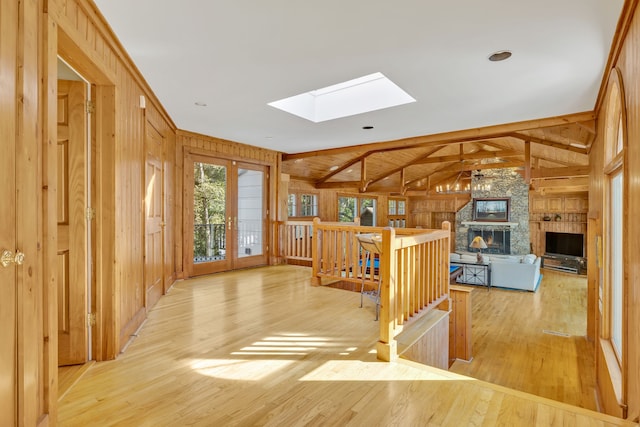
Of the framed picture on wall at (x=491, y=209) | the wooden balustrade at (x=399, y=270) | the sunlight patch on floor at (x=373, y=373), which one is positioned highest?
the framed picture on wall at (x=491, y=209)

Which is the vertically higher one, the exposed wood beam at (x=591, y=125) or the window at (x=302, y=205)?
the exposed wood beam at (x=591, y=125)

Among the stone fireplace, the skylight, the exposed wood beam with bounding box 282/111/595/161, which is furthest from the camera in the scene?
the stone fireplace

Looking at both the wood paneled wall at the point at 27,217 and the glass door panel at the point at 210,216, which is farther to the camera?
the glass door panel at the point at 210,216

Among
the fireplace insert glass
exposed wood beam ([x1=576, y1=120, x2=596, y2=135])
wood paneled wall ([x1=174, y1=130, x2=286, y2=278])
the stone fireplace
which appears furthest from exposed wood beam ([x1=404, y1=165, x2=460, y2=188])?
exposed wood beam ([x1=576, y1=120, x2=596, y2=135])

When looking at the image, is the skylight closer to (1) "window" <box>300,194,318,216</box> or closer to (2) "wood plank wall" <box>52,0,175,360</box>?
(2) "wood plank wall" <box>52,0,175,360</box>

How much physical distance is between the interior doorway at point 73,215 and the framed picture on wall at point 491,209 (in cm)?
1277

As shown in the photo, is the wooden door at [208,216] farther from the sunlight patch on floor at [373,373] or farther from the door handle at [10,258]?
the door handle at [10,258]

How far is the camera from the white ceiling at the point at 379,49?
2029 millimetres

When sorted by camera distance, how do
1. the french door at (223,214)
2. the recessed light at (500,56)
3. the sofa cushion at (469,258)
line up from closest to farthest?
the recessed light at (500,56), the french door at (223,214), the sofa cushion at (469,258)

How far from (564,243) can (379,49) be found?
37.6ft

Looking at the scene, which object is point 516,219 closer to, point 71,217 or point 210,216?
point 210,216

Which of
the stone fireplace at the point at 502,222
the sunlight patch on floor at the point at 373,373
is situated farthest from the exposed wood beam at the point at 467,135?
the stone fireplace at the point at 502,222

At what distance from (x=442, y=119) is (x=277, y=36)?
2.79 metres

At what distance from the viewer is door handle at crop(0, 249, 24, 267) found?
1253 mm
